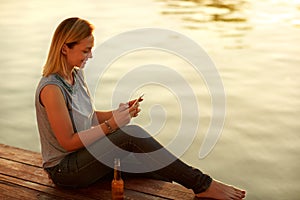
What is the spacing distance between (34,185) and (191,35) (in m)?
4.35

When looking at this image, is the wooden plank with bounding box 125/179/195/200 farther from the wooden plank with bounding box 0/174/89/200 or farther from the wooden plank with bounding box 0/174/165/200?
the wooden plank with bounding box 0/174/89/200

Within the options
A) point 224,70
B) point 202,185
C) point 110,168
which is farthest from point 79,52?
point 224,70

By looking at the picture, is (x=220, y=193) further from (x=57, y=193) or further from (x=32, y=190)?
(x=32, y=190)

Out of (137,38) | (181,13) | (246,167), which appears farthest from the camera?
(181,13)

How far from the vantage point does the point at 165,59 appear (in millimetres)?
5887

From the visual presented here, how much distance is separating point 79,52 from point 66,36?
9 centimetres

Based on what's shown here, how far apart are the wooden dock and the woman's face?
0.57 m

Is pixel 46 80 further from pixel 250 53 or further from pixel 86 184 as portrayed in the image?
pixel 250 53

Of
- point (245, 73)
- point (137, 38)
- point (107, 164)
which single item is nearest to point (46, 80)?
point (107, 164)

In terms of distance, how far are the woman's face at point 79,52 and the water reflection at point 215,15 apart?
13.1 ft

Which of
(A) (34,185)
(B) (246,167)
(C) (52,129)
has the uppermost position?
(C) (52,129)

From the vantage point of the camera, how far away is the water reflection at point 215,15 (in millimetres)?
7012

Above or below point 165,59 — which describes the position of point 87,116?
above

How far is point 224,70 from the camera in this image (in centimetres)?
545
